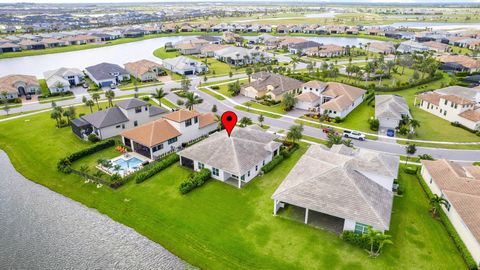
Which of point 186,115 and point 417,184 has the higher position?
point 186,115

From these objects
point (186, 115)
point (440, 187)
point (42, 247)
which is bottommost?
point (42, 247)

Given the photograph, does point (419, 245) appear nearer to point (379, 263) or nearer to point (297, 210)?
point (379, 263)

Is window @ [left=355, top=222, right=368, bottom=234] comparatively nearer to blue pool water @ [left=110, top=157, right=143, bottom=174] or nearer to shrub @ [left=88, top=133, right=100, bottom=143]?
blue pool water @ [left=110, top=157, right=143, bottom=174]

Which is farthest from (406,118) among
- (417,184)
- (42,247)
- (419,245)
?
(42,247)

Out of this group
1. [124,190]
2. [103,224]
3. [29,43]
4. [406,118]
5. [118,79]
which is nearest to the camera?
[103,224]

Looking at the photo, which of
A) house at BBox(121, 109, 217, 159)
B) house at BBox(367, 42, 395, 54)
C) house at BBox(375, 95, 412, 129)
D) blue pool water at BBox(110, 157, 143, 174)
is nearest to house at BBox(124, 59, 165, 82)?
house at BBox(121, 109, 217, 159)

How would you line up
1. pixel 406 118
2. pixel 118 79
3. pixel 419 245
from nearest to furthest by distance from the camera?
pixel 419 245 < pixel 406 118 < pixel 118 79
